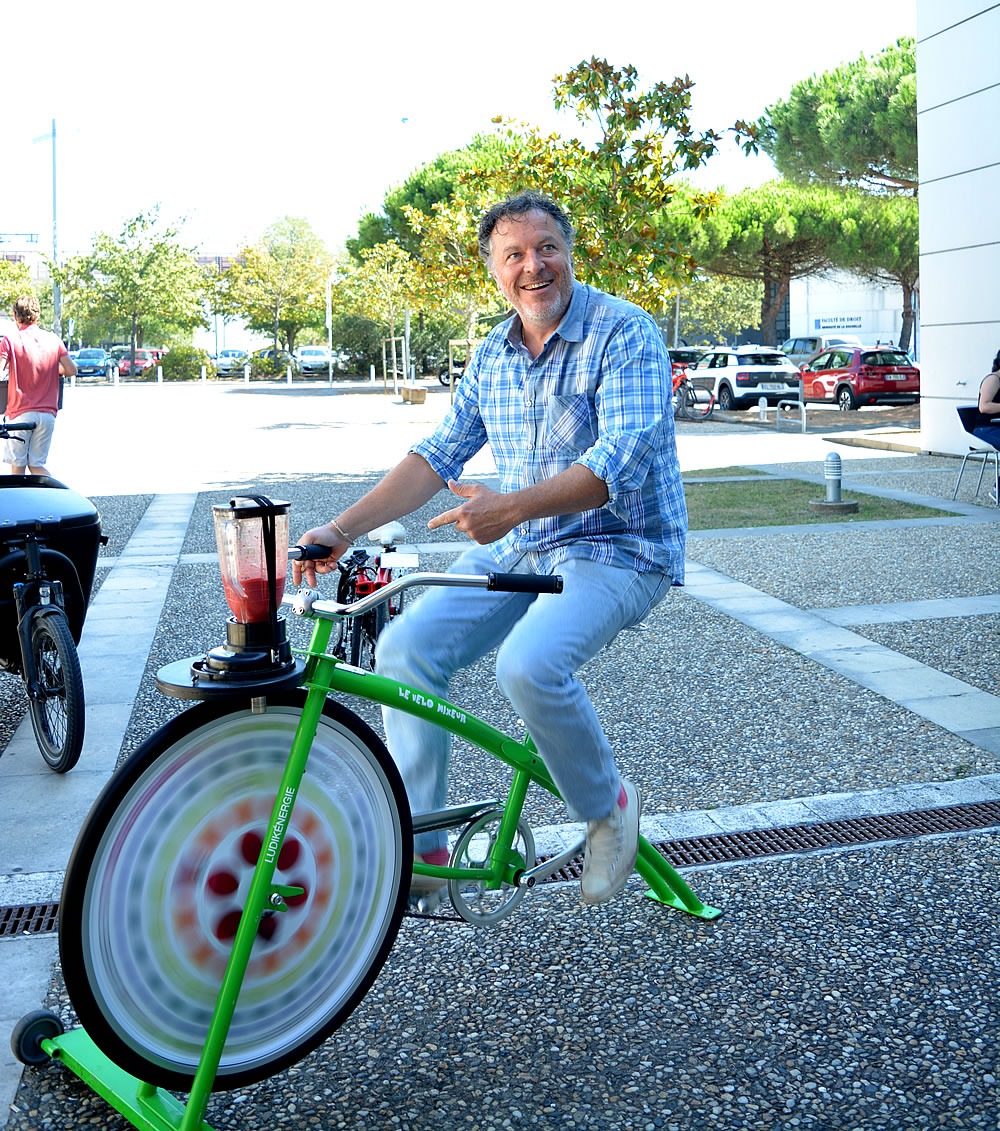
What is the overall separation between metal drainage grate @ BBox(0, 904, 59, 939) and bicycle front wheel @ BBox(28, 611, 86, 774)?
115 cm

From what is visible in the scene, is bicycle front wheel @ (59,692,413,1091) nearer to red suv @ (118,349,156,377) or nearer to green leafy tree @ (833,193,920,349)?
green leafy tree @ (833,193,920,349)

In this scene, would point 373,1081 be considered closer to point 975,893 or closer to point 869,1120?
point 869,1120

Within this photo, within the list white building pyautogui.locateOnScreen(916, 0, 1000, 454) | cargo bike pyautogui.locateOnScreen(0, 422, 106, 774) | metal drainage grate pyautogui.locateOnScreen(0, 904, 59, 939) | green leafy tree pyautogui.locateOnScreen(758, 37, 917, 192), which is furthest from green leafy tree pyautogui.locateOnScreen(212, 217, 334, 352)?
metal drainage grate pyautogui.locateOnScreen(0, 904, 59, 939)

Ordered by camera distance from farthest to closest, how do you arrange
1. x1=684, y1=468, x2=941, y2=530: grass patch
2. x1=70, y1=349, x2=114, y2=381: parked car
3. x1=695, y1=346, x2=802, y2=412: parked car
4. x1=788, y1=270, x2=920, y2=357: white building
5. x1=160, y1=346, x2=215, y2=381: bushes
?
x1=788, y1=270, x2=920, y2=357: white building < x1=70, y1=349, x2=114, y2=381: parked car < x1=160, y1=346, x2=215, y2=381: bushes < x1=695, y1=346, x2=802, y2=412: parked car < x1=684, y1=468, x2=941, y2=530: grass patch

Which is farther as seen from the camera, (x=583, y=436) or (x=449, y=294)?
(x=449, y=294)

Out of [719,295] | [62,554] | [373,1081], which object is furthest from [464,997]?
[719,295]

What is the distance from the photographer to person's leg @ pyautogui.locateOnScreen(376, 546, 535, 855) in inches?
115

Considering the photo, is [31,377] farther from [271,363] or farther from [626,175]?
[271,363]

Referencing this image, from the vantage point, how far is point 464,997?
3.04 m

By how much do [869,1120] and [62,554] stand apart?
3.75m

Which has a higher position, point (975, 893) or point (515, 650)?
point (515, 650)

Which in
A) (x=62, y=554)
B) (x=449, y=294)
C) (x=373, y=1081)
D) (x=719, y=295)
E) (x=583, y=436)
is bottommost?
(x=373, y=1081)

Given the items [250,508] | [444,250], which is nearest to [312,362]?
[444,250]

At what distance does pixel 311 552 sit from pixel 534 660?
1.74 ft
